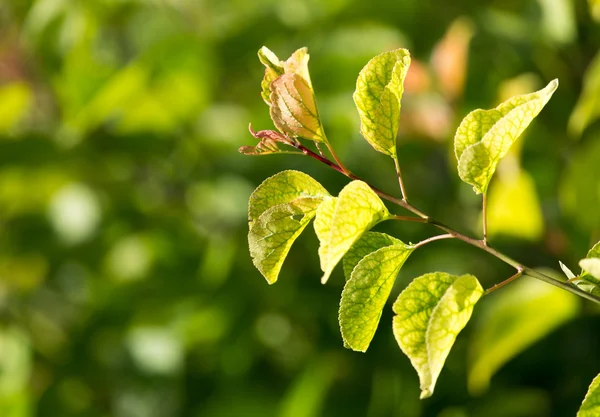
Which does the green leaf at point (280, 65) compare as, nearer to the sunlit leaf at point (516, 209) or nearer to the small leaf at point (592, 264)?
the small leaf at point (592, 264)

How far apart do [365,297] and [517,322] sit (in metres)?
0.47

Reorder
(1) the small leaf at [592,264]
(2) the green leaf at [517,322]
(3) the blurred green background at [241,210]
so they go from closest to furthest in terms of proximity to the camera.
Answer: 1. (1) the small leaf at [592,264]
2. (2) the green leaf at [517,322]
3. (3) the blurred green background at [241,210]

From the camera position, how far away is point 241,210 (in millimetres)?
1030

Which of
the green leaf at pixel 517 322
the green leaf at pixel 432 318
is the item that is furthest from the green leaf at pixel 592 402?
the green leaf at pixel 517 322

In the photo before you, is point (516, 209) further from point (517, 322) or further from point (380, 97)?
point (380, 97)

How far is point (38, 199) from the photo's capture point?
124 centimetres

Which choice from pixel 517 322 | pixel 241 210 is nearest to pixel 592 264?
pixel 517 322

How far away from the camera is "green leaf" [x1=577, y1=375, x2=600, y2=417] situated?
269 millimetres

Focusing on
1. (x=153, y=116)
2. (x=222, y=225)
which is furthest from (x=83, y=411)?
(x=153, y=116)

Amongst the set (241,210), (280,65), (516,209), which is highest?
(280,65)

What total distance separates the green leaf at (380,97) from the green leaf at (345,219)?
0.03m

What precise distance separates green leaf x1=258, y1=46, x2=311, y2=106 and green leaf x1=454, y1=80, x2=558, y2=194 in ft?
0.20

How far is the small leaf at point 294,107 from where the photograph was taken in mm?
280

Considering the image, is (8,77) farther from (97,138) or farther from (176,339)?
(176,339)
